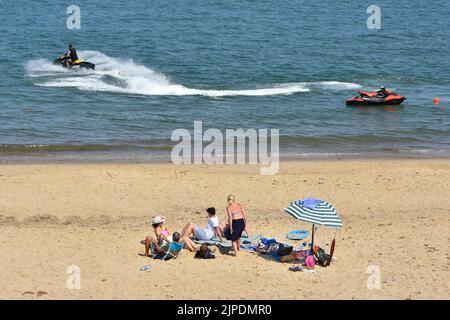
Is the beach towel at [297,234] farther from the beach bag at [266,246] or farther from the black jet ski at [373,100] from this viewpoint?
the black jet ski at [373,100]

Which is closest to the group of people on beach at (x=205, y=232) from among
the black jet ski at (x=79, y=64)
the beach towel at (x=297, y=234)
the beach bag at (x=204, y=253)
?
the beach bag at (x=204, y=253)

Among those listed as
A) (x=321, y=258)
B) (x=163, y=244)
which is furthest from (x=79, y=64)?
(x=321, y=258)

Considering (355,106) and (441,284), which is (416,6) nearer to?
(355,106)

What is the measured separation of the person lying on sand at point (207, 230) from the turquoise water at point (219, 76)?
9.91m

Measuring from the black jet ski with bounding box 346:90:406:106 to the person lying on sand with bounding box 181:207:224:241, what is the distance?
19.7m

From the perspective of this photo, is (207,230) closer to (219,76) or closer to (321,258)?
(321,258)

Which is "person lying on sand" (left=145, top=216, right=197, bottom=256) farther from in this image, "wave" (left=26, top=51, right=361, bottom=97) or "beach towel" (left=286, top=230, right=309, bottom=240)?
"wave" (left=26, top=51, right=361, bottom=97)

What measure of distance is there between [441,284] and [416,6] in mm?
58462

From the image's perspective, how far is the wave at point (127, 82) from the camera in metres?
38.8

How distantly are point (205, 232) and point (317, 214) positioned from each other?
2787 mm

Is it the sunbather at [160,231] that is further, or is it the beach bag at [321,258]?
the sunbather at [160,231]

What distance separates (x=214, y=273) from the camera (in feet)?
54.7

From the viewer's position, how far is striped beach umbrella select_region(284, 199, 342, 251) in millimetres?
16922
